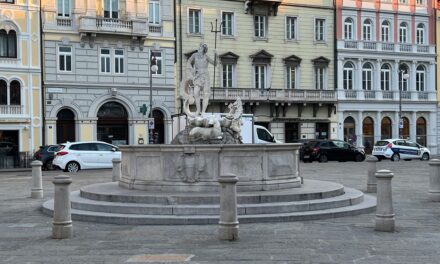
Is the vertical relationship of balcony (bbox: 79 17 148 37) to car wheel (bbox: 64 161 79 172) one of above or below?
above

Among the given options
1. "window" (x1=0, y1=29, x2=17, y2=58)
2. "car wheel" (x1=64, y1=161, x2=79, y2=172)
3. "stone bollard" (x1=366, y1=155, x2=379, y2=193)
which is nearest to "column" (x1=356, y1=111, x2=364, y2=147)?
"car wheel" (x1=64, y1=161, x2=79, y2=172)

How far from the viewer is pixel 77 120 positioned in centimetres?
3925

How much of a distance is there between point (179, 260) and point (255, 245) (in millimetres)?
1484

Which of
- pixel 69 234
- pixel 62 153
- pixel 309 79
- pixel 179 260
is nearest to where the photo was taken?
pixel 179 260

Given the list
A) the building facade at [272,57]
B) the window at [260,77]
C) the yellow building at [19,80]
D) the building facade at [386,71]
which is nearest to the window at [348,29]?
the building facade at [386,71]

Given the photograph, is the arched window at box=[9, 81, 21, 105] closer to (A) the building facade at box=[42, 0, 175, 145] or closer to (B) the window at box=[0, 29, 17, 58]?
(A) the building facade at box=[42, 0, 175, 145]

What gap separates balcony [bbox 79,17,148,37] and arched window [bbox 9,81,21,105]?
5.42 meters

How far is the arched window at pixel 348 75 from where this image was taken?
48969 millimetres

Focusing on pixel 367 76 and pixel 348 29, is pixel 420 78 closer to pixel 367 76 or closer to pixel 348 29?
pixel 367 76

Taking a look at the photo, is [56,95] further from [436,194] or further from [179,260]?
[179,260]

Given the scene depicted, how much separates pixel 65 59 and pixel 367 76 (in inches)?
977

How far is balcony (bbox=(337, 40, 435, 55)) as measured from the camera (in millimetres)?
48844

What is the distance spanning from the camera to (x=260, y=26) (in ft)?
152

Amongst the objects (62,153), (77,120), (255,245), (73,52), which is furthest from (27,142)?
(255,245)
